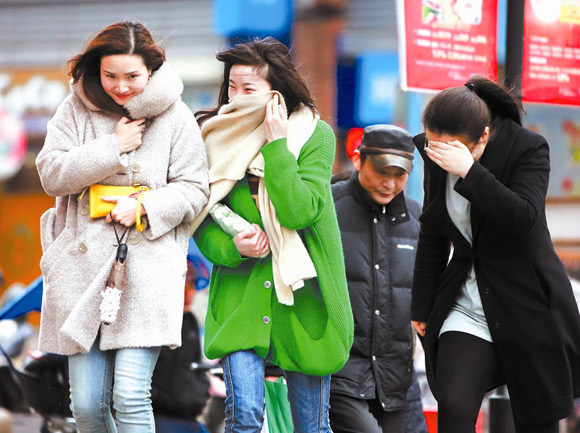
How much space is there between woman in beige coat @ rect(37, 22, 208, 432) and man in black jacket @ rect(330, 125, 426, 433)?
42.4 inches

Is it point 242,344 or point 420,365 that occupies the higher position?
point 242,344

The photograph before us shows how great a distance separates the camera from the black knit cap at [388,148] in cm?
467

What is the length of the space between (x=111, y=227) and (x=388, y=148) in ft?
5.29

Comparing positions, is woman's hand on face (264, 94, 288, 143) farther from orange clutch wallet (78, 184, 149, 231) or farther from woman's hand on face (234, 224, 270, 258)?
orange clutch wallet (78, 184, 149, 231)

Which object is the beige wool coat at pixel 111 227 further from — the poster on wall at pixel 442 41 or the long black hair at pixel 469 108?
the poster on wall at pixel 442 41

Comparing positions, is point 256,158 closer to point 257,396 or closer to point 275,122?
point 275,122

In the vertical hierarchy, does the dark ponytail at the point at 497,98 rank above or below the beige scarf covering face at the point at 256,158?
above

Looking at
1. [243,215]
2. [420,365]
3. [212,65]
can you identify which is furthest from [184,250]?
[212,65]

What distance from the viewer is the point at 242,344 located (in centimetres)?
371

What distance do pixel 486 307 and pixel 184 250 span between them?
125 cm

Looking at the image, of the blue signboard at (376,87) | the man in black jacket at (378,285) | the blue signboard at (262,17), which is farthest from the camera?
the blue signboard at (376,87)

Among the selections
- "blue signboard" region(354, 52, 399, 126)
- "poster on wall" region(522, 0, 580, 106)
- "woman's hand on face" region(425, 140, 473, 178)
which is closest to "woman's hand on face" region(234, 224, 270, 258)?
"woman's hand on face" region(425, 140, 473, 178)

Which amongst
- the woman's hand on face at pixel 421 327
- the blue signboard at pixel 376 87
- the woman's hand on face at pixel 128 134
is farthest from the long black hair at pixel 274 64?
the blue signboard at pixel 376 87

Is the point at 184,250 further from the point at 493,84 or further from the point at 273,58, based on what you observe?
the point at 493,84
